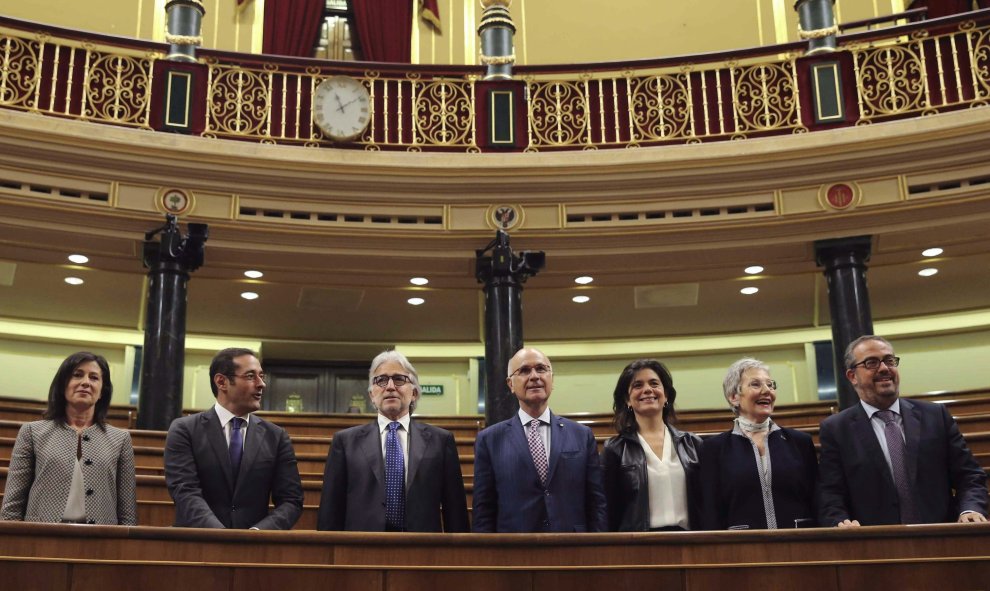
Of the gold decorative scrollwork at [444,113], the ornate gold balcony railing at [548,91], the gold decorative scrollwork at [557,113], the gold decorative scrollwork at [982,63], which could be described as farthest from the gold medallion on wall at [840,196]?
the gold decorative scrollwork at [444,113]

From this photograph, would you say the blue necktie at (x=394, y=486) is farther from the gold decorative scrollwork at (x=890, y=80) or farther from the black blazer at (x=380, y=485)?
the gold decorative scrollwork at (x=890, y=80)

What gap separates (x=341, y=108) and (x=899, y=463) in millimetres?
5080

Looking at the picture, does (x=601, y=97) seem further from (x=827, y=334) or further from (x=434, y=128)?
(x=827, y=334)

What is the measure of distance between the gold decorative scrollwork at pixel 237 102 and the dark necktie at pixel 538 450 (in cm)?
459

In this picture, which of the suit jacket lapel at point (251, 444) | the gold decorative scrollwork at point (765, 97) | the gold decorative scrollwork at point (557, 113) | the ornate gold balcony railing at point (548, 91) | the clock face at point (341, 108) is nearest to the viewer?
the suit jacket lapel at point (251, 444)

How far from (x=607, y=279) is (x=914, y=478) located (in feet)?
16.1

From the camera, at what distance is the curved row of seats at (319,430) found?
429cm

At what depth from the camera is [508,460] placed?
2.88 meters

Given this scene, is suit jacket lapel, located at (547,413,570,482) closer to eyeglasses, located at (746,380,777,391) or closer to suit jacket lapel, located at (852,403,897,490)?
eyeglasses, located at (746,380,777,391)

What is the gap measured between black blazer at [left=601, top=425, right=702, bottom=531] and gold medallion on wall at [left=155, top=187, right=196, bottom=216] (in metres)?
4.65

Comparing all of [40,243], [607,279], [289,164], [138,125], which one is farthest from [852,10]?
[40,243]

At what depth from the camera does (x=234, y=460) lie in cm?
291

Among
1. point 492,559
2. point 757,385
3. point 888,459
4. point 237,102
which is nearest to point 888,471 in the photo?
point 888,459

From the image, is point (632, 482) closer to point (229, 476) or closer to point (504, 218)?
point (229, 476)
